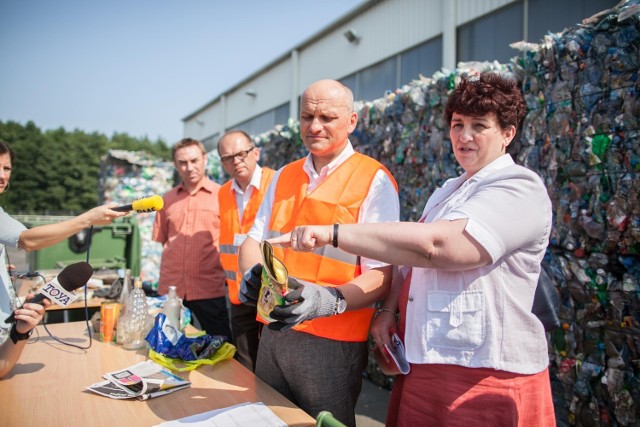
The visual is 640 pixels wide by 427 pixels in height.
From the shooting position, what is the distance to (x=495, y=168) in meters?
1.58

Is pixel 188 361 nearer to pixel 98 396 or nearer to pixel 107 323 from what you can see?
pixel 98 396

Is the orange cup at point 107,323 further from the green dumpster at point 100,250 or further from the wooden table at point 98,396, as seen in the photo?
the green dumpster at point 100,250

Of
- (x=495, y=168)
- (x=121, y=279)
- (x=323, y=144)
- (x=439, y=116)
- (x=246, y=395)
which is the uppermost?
(x=439, y=116)

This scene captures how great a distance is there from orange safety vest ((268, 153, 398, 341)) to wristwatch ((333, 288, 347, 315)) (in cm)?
15

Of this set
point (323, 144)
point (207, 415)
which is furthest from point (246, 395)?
point (323, 144)

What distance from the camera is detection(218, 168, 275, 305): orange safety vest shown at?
11.6 ft

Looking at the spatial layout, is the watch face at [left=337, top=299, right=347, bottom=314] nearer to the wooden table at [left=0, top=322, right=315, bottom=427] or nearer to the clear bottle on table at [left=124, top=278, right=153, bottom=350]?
the wooden table at [left=0, top=322, right=315, bottom=427]

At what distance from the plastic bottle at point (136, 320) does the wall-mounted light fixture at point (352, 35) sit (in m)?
11.4

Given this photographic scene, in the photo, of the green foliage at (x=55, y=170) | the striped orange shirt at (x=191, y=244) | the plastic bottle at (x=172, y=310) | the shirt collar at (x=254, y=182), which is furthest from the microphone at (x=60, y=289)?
the green foliage at (x=55, y=170)

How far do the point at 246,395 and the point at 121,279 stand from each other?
2.36 meters

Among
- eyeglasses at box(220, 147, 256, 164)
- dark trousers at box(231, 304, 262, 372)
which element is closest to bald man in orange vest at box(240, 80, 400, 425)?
dark trousers at box(231, 304, 262, 372)

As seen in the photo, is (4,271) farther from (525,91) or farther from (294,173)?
(525,91)

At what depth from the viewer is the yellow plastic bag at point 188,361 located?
2205 millimetres

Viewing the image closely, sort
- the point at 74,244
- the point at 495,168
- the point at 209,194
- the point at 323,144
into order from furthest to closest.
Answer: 1. the point at 74,244
2. the point at 209,194
3. the point at 323,144
4. the point at 495,168
